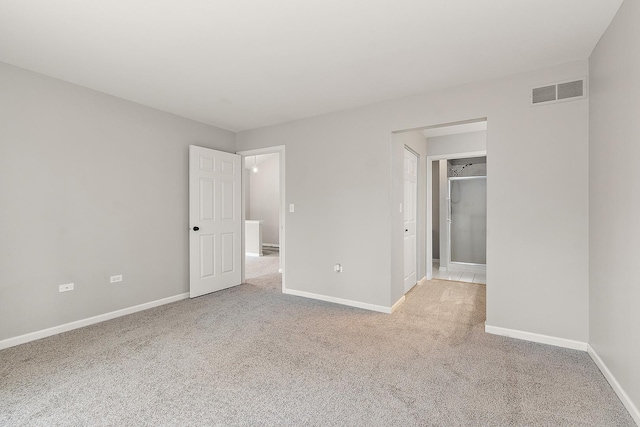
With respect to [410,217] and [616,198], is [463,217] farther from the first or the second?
[616,198]

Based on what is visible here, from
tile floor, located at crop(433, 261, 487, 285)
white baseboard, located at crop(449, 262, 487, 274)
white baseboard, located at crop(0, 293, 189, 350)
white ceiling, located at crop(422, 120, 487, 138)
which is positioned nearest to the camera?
white baseboard, located at crop(0, 293, 189, 350)

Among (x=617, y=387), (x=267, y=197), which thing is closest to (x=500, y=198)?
(x=617, y=387)

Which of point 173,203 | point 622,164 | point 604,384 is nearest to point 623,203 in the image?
point 622,164

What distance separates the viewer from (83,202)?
3.10m

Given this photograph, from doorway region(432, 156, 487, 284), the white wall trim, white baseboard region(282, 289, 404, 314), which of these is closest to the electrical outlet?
white baseboard region(282, 289, 404, 314)

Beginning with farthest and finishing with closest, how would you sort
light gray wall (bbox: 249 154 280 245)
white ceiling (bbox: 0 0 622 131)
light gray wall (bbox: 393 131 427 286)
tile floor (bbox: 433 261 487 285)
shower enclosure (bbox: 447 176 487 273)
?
light gray wall (bbox: 249 154 280 245) < shower enclosure (bbox: 447 176 487 273) < tile floor (bbox: 433 261 487 285) < light gray wall (bbox: 393 131 427 286) < white ceiling (bbox: 0 0 622 131)

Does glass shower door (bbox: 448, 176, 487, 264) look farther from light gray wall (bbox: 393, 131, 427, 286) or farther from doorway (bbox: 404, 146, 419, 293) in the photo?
doorway (bbox: 404, 146, 419, 293)

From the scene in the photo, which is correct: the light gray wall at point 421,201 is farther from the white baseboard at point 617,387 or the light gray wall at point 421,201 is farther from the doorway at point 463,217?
the white baseboard at point 617,387

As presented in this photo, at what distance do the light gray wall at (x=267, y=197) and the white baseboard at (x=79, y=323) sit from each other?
587cm

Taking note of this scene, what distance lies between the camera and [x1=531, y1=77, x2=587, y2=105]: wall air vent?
8.25 ft

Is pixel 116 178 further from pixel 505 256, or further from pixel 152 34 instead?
pixel 505 256

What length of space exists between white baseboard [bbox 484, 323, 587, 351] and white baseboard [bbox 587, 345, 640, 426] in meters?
0.09

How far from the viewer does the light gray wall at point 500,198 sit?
101 inches

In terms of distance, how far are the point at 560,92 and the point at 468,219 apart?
12.6 feet
